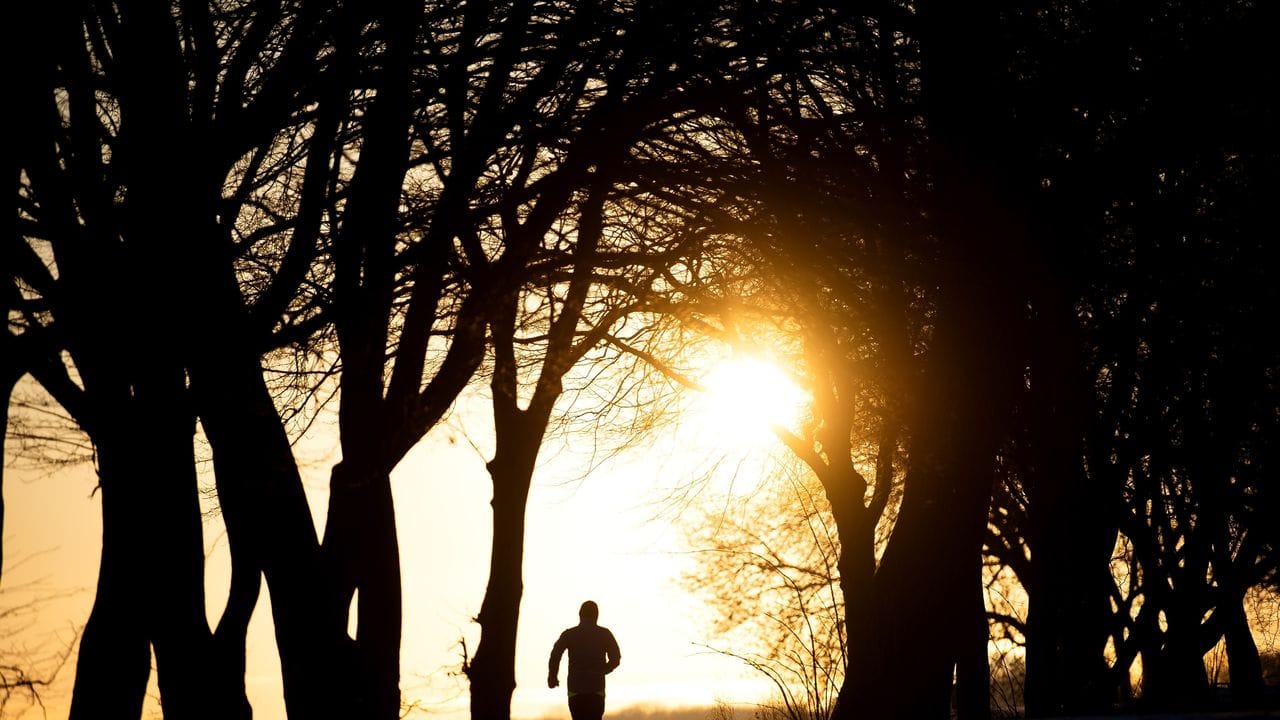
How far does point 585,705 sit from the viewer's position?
518 inches

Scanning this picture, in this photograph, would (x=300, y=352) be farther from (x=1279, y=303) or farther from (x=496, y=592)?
(x=1279, y=303)

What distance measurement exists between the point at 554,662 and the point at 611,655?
0.58 meters

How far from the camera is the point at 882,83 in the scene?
10.3 meters

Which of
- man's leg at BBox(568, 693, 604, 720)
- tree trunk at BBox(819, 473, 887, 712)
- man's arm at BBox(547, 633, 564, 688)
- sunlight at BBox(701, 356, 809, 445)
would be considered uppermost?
sunlight at BBox(701, 356, 809, 445)

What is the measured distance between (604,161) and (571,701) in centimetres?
663

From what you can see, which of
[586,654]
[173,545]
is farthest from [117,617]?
[586,654]

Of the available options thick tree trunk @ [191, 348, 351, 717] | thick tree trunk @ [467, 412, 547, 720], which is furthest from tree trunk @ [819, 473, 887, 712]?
thick tree trunk @ [191, 348, 351, 717]

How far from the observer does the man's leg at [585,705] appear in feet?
43.1

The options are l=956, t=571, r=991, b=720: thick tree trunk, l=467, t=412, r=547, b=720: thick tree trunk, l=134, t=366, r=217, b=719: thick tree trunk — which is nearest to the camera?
l=134, t=366, r=217, b=719: thick tree trunk

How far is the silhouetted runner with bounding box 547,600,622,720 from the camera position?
516 inches

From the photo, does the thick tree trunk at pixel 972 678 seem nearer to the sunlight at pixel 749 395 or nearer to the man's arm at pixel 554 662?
the sunlight at pixel 749 395

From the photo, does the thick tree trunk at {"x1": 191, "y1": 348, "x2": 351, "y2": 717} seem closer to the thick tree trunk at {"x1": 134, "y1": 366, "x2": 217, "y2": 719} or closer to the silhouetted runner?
the thick tree trunk at {"x1": 134, "y1": 366, "x2": 217, "y2": 719}

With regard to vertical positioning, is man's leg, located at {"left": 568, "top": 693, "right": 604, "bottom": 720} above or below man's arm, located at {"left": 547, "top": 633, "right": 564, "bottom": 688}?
below

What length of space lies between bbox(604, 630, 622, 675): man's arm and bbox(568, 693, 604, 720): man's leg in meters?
0.28
